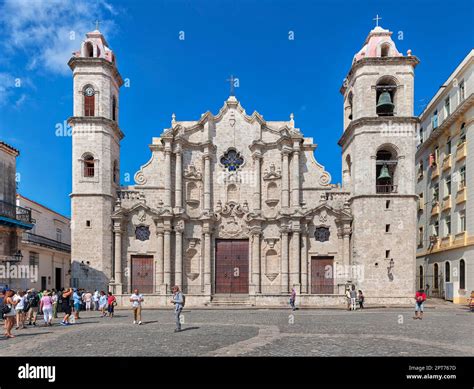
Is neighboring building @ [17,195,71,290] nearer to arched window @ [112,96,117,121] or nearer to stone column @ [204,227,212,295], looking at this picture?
arched window @ [112,96,117,121]

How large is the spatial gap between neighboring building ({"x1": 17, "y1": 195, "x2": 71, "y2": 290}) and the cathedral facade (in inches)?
250

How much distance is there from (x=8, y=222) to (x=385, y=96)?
86.7 feet

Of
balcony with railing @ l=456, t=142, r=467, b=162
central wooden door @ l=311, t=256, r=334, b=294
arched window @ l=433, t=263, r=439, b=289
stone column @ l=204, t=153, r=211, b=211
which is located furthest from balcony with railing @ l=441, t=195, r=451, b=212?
stone column @ l=204, t=153, r=211, b=211

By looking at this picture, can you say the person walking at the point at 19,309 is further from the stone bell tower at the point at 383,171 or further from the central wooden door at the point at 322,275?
the stone bell tower at the point at 383,171

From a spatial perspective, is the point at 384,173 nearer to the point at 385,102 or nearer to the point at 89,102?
the point at 385,102

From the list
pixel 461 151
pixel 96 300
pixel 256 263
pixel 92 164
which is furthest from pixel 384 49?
pixel 96 300

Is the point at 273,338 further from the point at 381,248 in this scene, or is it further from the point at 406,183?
the point at 406,183

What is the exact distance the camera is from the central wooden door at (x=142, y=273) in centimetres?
3078

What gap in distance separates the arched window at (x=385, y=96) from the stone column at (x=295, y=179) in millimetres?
6785

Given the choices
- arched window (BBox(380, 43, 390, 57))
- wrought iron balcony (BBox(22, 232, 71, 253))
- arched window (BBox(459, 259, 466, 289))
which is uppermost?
arched window (BBox(380, 43, 390, 57))

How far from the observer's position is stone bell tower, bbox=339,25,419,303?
2864 cm

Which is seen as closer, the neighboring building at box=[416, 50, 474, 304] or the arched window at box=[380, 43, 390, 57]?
the neighboring building at box=[416, 50, 474, 304]
